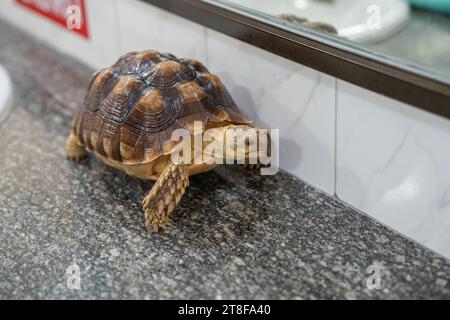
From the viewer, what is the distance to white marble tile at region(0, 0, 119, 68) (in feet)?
4.42

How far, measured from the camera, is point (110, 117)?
94cm

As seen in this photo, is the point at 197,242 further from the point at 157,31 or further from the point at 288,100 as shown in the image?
the point at 157,31

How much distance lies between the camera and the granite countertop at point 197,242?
793mm

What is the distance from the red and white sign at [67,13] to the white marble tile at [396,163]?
74 cm

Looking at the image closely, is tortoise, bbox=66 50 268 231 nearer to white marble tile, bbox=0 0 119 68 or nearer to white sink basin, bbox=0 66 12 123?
white sink basin, bbox=0 66 12 123

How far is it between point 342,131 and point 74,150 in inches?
18.1

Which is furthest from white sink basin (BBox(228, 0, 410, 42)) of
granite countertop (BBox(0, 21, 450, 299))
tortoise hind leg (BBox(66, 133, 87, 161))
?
tortoise hind leg (BBox(66, 133, 87, 161))

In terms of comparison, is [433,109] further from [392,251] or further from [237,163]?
[237,163]

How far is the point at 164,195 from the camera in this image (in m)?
0.89

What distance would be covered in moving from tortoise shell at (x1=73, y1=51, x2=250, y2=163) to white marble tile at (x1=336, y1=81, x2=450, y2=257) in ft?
0.53

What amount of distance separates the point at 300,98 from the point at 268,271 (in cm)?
28
